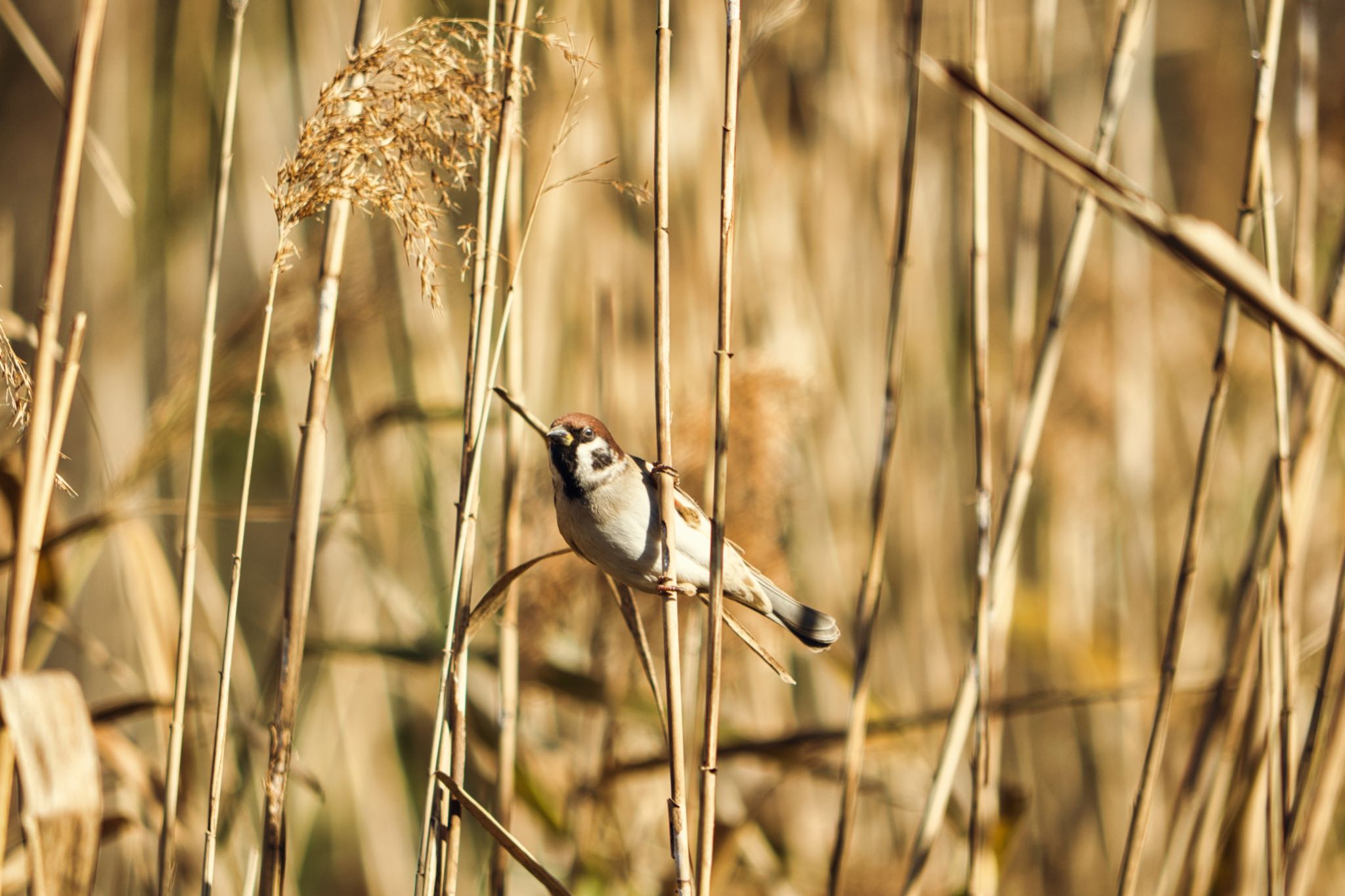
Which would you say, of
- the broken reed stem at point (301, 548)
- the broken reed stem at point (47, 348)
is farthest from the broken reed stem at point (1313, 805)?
the broken reed stem at point (47, 348)

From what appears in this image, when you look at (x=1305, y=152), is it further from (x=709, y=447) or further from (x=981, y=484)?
(x=709, y=447)

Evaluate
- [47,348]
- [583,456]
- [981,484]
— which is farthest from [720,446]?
[47,348]

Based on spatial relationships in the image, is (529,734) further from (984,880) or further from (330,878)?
(330,878)

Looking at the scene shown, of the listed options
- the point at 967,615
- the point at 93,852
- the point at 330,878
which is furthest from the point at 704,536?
the point at 330,878

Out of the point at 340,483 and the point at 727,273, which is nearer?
the point at 727,273

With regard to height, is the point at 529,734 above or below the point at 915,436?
below

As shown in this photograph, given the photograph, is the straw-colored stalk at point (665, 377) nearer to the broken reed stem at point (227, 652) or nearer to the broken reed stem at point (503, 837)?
the broken reed stem at point (503, 837)

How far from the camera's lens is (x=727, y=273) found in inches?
35.6

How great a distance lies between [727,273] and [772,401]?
3.14 ft

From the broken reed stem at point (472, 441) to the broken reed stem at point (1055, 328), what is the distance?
0.65 metres

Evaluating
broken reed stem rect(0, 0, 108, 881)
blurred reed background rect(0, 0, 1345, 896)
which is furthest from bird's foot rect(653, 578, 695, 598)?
broken reed stem rect(0, 0, 108, 881)

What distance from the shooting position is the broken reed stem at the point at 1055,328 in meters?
1.20

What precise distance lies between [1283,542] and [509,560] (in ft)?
3.32

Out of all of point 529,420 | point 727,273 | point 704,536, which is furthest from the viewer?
point 704,536
